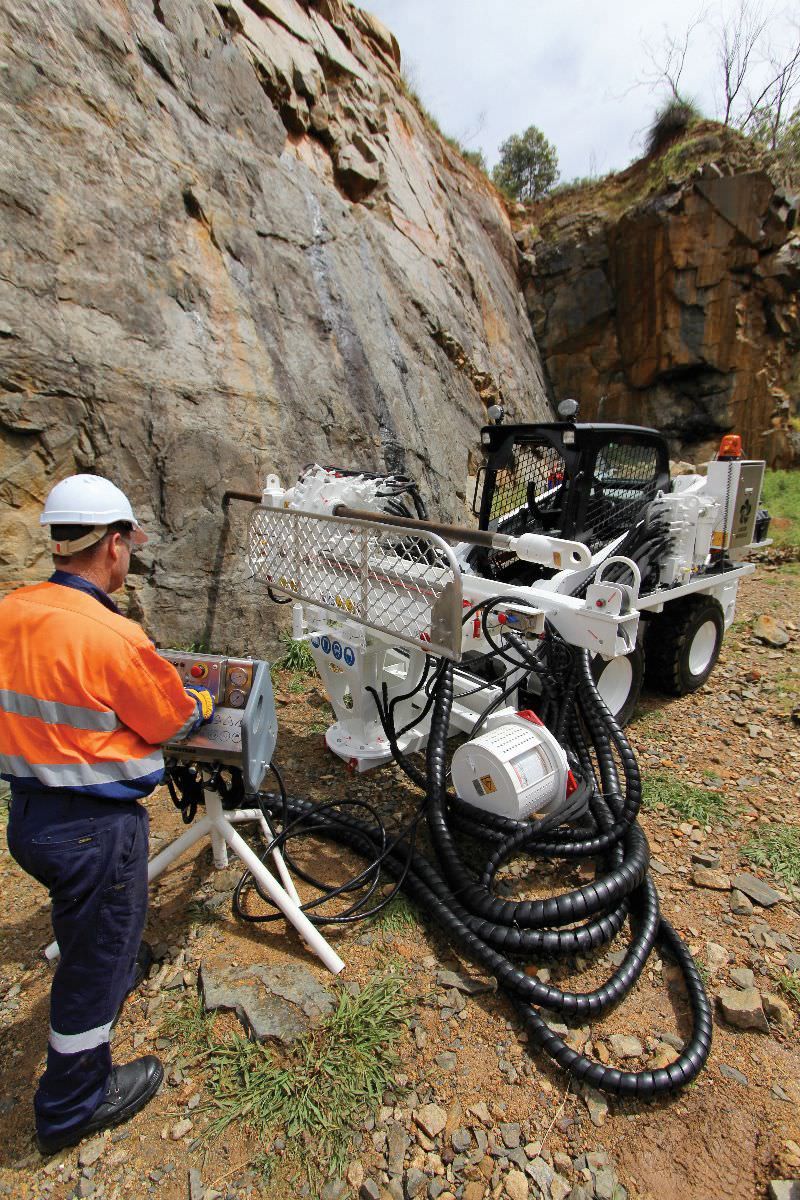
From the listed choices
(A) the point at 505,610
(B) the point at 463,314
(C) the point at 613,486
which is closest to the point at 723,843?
(A) the point at 505,610

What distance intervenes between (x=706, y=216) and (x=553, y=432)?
12.8 metres

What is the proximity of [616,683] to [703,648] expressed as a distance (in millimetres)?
1324

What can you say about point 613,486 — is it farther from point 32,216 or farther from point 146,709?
point 32,216

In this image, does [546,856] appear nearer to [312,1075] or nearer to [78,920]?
[312,1075]

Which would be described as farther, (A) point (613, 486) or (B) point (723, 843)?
(A) point (613, 486)

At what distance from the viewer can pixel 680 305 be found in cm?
1370

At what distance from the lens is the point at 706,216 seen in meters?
13.1

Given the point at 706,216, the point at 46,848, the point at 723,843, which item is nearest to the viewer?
the point at 46,848

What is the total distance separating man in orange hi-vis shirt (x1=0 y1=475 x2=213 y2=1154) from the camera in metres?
1.66

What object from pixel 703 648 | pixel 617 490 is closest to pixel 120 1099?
pixel 617 490

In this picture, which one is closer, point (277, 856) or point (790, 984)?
point (790, 984)

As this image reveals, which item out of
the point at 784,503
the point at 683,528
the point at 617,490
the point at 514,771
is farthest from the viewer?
the point at 784,503

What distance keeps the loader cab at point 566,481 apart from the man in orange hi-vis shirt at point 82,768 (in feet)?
9.86

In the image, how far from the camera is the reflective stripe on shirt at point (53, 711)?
1.65 meters
